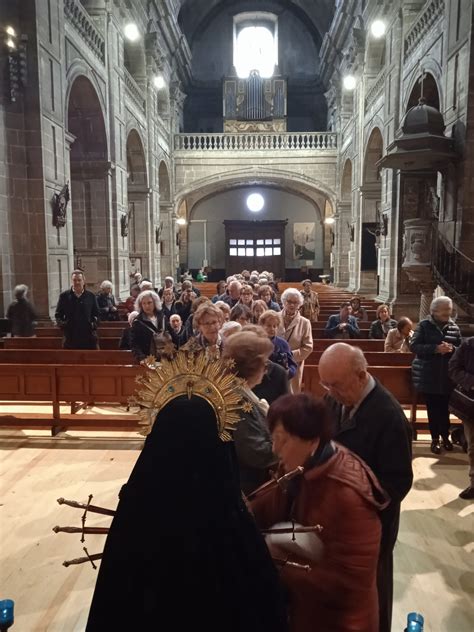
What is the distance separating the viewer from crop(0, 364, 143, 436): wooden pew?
18.2 ft

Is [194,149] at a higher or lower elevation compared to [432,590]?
higher

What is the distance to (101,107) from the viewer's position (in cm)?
1308

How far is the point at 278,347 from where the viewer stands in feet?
12.7

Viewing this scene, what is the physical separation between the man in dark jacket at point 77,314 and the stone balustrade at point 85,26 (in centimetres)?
740

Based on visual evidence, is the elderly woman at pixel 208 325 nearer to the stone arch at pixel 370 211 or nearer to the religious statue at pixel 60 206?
the religious statue at pixel 60 206

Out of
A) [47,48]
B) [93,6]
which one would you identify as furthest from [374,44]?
[47,48]

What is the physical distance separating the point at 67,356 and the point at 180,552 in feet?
17.9

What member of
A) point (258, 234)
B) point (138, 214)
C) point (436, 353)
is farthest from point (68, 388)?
point (258, 234)

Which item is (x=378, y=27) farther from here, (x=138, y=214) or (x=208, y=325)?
(x=208, y=325)

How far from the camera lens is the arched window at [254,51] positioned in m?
26.8

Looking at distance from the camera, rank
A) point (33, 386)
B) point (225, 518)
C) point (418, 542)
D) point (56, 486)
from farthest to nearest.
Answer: point (33, 386) < point (56, 486) < point (418, 542) < point (225, 518)

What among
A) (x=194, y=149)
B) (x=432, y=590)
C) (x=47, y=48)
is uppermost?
(x=194, y=149)

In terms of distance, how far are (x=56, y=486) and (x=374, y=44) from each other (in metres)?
17.1

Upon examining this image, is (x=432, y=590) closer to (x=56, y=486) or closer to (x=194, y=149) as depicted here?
(x=56, y=486)
